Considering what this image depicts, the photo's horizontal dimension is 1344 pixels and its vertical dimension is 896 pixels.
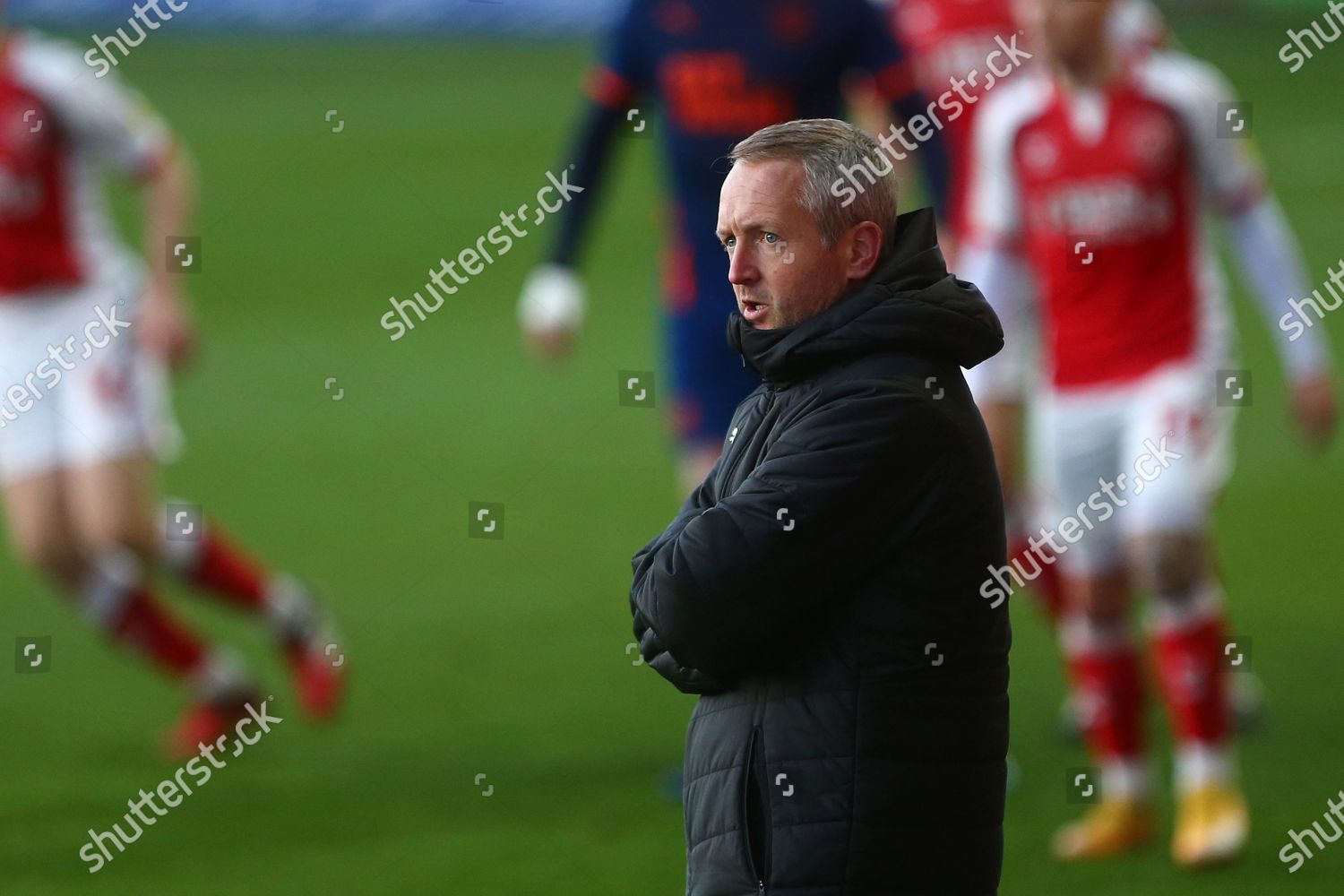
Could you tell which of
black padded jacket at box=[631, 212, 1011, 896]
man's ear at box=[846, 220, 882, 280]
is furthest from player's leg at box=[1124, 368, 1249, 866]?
man's ear at box=[846, 220, 882, 280]

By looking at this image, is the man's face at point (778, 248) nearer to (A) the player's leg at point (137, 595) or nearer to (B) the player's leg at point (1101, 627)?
(B) the player's leg at point (1101, 627)

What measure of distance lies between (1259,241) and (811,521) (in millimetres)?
3466

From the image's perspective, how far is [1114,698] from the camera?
5.87m

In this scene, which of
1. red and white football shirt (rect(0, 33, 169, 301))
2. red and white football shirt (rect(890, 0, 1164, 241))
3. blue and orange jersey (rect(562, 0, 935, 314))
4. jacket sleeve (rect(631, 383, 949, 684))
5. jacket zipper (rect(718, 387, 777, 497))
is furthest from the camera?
red and white football shirt (rect(890, 0, 1164, 241))

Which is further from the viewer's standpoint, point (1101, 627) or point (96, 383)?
point (96, 383)

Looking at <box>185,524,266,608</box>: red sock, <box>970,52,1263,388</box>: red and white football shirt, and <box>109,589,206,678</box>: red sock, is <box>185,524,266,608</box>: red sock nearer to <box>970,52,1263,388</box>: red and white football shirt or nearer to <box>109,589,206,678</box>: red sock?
<box>109,589,206,678</box>: red sock

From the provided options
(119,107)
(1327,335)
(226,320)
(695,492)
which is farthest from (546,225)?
(695,492)

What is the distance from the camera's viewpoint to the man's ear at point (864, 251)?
10.3ft

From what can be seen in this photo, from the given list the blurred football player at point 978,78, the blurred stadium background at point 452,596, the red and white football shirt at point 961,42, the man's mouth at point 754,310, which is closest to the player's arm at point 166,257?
the blurred stadium background at point 452,596

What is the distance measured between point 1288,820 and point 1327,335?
27.7ft

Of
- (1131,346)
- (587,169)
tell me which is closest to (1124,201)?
(1131,346)

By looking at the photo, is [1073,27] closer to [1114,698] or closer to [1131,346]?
[1131,346]

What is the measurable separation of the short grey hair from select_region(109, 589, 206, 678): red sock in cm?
430

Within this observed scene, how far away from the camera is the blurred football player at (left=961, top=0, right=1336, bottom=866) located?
5711 mm
